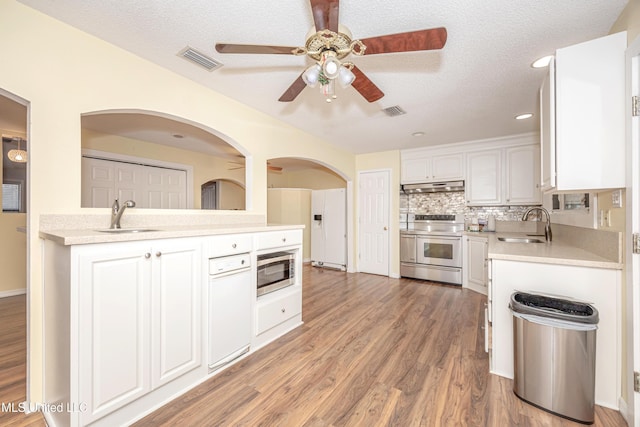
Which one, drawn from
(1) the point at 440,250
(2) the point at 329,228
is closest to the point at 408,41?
(1) the point at 440,250

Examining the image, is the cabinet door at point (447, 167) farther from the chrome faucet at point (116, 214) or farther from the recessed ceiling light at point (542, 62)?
the chrome faucet at point (116, 214)

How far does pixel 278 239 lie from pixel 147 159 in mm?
3619

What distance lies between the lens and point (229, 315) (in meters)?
1.96

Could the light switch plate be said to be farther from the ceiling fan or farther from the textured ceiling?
the ceiling fan

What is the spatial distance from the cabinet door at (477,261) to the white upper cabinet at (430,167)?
1.11 m

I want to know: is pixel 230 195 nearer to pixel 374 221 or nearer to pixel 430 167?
pixel 374 221

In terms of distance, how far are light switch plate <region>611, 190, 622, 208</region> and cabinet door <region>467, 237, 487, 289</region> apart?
2.31m

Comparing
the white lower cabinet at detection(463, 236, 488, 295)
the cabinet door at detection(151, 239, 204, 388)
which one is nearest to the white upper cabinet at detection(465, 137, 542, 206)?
the white lower cabinet at detection(463, 236, 488, 295)

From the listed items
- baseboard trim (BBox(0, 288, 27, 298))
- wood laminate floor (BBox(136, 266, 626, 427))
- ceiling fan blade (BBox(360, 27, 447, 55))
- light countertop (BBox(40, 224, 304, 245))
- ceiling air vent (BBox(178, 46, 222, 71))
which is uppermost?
ceiling air vent (BBox(178, 46, 222, 71))

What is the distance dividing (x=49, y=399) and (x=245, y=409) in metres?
1.10

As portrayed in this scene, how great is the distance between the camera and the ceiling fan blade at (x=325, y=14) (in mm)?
1153

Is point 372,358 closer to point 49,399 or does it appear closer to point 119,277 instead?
point 119,277

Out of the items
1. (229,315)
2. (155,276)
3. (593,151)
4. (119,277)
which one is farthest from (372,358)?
(593,151)

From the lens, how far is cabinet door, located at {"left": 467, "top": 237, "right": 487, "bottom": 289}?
3771 millimetres
